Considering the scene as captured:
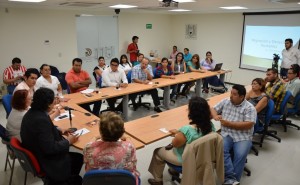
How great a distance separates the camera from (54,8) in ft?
22.2

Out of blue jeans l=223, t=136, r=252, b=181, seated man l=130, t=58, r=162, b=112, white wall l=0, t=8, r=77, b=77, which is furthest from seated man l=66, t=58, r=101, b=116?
blue jeans l=223, t=136, r=252, b=181

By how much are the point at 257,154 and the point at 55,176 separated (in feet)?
9.74

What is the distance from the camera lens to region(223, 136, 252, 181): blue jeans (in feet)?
9.27

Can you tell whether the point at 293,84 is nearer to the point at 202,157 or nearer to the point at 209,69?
the point at 209,69

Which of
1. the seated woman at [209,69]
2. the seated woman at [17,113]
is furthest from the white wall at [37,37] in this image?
the seated woman at [17,113]

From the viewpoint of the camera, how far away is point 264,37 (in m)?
7.61

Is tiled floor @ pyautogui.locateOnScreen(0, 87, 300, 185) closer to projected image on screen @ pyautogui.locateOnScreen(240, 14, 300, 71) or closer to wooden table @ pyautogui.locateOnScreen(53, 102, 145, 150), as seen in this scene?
wooden table @ pyautogui.locateOnScreen(53, 102, 145, 150)

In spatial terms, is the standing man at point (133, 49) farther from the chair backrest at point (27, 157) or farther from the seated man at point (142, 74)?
the chair backrest at point (27, 157)

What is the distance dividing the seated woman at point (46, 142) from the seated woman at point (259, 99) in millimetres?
2615

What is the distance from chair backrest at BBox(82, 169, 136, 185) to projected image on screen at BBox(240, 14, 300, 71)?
6.94m

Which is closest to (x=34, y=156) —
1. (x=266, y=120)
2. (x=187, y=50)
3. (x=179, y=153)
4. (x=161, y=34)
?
(x=179, y=153)

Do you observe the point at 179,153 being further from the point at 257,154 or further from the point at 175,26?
the point at 175,26

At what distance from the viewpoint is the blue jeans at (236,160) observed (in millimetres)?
2824

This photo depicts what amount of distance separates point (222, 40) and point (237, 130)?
19.9 ft
